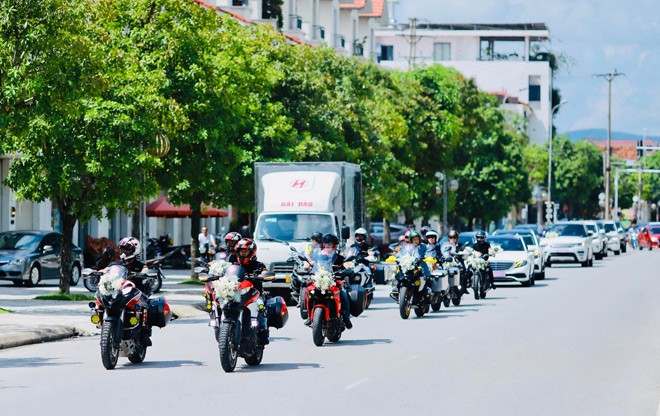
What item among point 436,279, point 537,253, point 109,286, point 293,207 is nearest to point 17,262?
point 293,207

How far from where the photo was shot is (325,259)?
854 inches

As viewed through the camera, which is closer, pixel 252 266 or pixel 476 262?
pixel 252 266

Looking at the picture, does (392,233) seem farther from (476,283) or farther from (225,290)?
(225,290)

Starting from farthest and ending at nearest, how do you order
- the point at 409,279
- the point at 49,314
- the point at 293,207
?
the point at 293,207
the point at 409,279
the point at 49,314

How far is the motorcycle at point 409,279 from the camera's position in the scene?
2767cm

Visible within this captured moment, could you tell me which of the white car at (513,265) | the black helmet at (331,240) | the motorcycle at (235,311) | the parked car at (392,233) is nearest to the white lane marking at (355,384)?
the motorcycle at (235,311)

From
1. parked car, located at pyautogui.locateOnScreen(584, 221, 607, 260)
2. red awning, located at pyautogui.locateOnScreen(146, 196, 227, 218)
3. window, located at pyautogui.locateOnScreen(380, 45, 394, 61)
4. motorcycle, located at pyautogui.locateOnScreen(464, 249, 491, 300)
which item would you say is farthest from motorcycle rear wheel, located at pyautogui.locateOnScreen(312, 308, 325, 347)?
window, located at pyautogui.locateOnScreen(380, 45, 394, 61)

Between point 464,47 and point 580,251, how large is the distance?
278 feet

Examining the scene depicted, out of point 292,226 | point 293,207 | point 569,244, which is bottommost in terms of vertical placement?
point 569,244

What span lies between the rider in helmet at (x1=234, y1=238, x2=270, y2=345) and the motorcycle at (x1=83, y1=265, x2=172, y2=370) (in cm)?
114

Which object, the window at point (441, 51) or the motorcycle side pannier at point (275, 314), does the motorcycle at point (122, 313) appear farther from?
the window at point (441, 51)

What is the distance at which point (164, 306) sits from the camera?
18.2 m

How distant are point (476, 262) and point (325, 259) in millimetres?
14411

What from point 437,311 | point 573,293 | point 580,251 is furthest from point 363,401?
point 580,251
